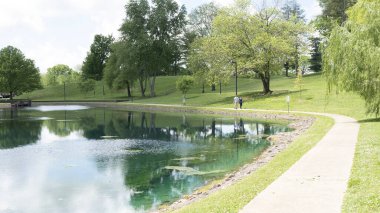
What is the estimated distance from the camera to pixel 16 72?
10388 centimetres

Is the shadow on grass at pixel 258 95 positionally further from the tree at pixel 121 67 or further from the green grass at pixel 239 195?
the green grass at pixel 239 195

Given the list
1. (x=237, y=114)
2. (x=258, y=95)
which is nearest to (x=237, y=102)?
(x=237, y=114)

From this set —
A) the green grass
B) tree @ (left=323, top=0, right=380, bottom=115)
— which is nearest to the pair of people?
tree @ (left=323, top=0, right=380, bottom=115)

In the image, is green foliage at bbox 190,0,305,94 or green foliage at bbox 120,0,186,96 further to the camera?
green foliage at bbox 120,0,186,96

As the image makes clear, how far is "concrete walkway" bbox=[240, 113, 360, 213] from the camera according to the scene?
9664 mm

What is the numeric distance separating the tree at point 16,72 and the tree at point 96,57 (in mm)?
17064

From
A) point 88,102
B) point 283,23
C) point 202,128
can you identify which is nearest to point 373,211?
point 202,128

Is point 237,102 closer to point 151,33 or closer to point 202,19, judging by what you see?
point 151,33

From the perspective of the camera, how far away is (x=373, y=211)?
9.03 metres

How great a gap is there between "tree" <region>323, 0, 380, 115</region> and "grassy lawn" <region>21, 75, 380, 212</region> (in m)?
2.36

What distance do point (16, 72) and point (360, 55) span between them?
9453 cm

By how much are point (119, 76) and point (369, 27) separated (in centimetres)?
6753

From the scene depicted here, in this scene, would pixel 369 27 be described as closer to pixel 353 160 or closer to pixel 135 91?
pixel 353 160

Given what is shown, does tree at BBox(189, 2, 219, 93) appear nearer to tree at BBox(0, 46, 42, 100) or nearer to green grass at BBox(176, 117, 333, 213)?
tree at BBox(0, 46, 42, 100)
